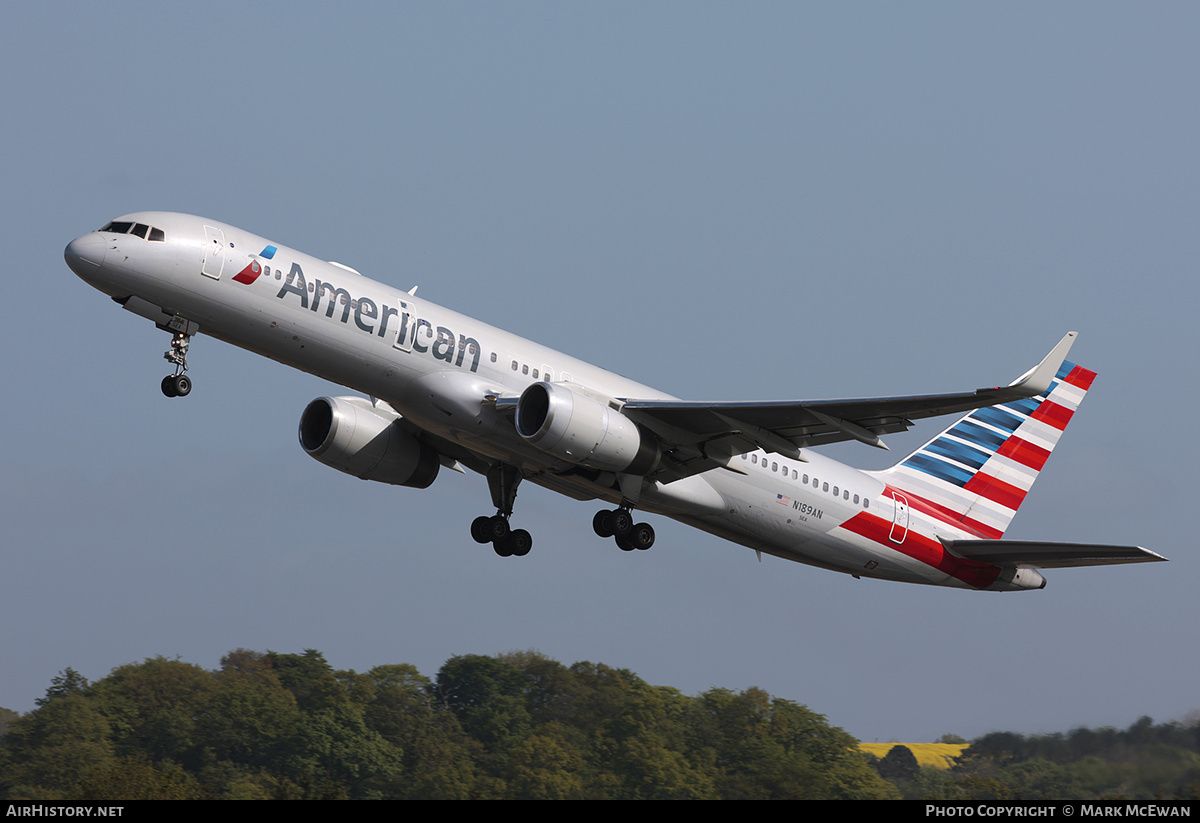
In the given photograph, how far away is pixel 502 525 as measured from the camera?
3359cm

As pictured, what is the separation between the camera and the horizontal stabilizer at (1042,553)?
30.1 metres

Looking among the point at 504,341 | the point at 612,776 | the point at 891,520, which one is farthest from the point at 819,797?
the point at 504,341

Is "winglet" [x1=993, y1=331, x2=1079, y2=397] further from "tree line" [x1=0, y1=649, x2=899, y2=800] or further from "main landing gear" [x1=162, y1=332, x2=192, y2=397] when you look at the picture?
"tree line" [x1=0, y1=649, x2=899, y2=800]

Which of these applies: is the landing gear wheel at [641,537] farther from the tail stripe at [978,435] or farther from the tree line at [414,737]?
the tree line at [414,737]

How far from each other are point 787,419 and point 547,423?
5278mm

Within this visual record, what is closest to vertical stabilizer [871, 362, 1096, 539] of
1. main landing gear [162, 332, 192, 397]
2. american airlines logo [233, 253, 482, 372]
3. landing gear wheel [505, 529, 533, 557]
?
landing gear wheel [505, 529, 533, 557]

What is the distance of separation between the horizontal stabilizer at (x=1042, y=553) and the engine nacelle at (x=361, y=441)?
47.4ft

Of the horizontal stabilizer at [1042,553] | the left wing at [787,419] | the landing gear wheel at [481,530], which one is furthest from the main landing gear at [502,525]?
the horizontal stabilizer at [1042,553]

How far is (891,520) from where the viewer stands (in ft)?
110

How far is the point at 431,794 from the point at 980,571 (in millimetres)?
19705

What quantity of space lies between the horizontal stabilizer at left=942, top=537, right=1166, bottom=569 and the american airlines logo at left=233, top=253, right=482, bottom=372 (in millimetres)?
14400

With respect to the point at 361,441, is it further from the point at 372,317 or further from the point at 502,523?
the point at 372,317

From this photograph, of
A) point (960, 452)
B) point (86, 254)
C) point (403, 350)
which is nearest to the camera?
point (86, 254)

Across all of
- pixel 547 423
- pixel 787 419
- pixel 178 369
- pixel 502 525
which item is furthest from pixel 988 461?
pixel 178 369
